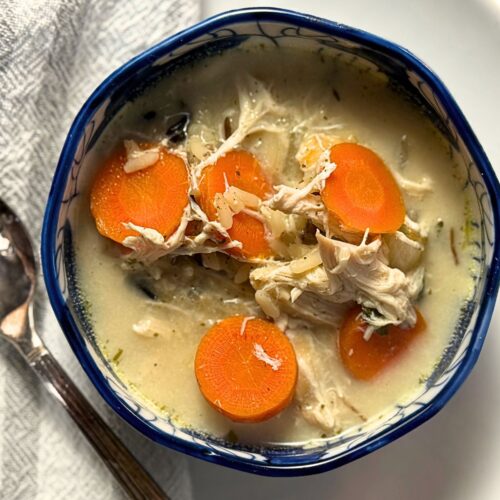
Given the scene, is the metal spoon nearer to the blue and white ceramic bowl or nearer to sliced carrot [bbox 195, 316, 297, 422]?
the blue and white ceramic bowl

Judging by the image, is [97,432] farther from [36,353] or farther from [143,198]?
[143,198]

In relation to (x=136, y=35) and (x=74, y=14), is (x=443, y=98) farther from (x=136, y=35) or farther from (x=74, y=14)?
(x=74, y=14)

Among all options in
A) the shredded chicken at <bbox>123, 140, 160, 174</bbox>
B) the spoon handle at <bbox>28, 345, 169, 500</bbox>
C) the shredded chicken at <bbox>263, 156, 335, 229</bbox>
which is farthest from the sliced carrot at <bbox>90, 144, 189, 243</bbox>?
the spoon handle at <bbox>28, 345, 169, 500</bbox>

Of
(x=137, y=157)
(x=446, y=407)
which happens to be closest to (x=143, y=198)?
(x=137, y=157)

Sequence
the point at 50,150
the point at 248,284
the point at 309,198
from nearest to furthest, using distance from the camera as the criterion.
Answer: the point at 309,198 < the point at 248,284 < the point at 50,150

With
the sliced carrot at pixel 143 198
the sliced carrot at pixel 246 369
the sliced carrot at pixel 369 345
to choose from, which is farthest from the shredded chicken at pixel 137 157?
the sliced carrot at pixel 369 345

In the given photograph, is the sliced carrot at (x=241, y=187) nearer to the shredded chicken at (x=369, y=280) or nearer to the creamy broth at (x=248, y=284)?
the creamy broth at (x=248, y=284)
